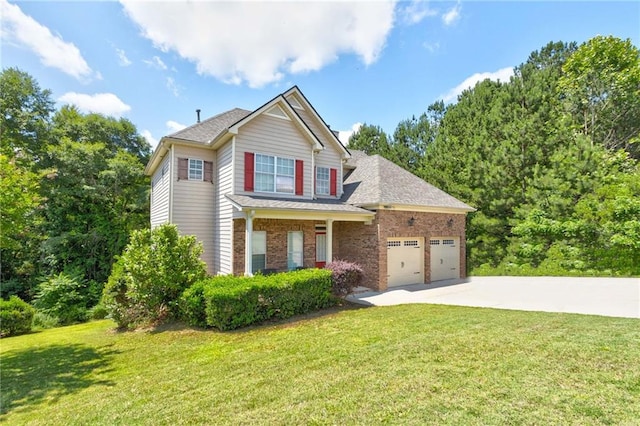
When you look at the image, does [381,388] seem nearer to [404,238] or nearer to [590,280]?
[404,238]

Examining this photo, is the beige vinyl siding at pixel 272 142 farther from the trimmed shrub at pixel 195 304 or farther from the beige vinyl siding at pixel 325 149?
the trimmed shrub at pixel 195 304

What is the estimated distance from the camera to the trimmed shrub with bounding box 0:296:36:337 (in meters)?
10.9

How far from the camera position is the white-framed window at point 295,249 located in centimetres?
1290

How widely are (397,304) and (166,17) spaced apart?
11829 millimetres

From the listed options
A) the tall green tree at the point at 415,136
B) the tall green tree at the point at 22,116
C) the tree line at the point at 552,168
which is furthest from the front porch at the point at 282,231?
the tall green tree at the point at 415,136

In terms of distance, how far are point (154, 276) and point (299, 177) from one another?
23.3ft

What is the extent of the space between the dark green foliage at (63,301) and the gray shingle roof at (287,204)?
36.9 ft

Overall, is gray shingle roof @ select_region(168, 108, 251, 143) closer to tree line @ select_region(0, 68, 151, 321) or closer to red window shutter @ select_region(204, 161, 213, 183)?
red window shutter @ select_region(204, 161, 213, 183)

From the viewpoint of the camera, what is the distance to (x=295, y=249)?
42.9 ft

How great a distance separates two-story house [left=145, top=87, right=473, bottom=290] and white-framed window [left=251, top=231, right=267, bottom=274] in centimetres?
4

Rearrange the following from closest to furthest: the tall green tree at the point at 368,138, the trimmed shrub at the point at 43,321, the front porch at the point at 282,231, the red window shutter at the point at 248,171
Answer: the front porch at the point at 282,231
the red window shutter at the point at 248,171
the trimmed shrub at the point at 43,321
the tall green tree at the point at 368,138

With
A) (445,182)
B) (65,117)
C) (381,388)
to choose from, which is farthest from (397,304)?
(65,117)

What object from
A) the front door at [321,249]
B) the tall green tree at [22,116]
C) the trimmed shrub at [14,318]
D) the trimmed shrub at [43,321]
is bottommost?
the trimmed shrub at [43,321]

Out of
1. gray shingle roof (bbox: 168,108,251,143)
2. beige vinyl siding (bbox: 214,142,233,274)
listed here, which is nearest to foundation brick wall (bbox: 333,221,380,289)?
beige vinyl siding (bbox: 214,142,233,274)
